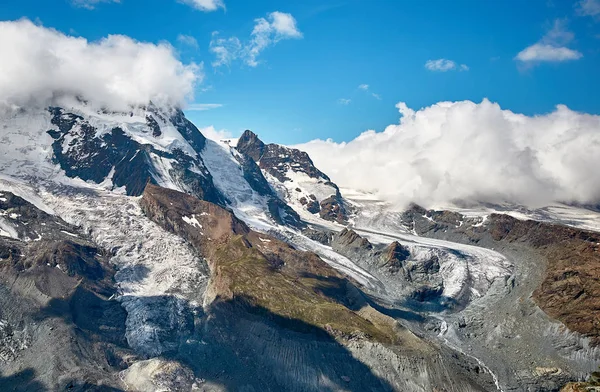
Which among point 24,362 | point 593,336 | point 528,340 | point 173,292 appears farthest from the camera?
point 173,292

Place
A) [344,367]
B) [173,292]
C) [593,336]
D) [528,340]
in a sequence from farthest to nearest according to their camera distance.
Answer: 1. [173,292]
2. [528,340]
3. [593,336]
4. [344,367]

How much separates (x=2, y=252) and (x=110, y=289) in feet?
132

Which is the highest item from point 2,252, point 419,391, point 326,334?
point 2,252

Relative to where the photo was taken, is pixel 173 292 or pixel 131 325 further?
pixel 173 292

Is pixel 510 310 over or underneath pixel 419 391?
over

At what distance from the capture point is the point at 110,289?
183875mm

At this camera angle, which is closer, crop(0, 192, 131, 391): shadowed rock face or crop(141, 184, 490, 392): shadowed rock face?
crop(0, 192, 131, 391): shadowed rock face

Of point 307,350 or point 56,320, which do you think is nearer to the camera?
point 307,350

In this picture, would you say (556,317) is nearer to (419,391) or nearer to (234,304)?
(419,391)

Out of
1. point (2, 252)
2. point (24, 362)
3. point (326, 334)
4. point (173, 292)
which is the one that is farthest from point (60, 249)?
point (326, 334)

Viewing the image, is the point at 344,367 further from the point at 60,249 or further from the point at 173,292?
the point at 60,249

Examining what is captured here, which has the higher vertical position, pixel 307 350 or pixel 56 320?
pixel 56 320

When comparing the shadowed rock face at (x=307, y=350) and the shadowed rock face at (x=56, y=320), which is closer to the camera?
the shadowed rock face at (x=56, y=320)

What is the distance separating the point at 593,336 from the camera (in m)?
161
